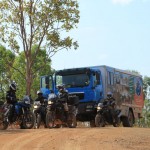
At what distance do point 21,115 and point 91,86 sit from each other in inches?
168

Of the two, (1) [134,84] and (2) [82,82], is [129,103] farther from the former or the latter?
(2) [82,82]

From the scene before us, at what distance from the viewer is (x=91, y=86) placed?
18.4 metres

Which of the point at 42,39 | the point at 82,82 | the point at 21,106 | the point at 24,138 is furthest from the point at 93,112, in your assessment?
the point at 24,138

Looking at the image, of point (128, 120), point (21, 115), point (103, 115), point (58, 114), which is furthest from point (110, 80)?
point (21, 115)

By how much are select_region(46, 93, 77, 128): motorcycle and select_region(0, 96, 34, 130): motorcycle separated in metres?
0.69

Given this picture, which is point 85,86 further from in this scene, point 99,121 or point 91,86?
point 99,121

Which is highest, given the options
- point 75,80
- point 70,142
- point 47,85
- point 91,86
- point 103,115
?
point 75,80

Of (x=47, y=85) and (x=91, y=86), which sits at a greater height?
(x=47, y=85)

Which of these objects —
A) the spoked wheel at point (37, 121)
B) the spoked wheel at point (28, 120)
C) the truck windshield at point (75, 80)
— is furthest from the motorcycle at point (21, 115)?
the truck windshield at point (75, 80)

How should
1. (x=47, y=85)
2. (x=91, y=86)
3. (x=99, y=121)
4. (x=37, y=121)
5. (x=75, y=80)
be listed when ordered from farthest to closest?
(x=47, y=85)
(x=75, y=80)
(x=91, y=86)
(x=99, y=121)
(x=37, y=121)

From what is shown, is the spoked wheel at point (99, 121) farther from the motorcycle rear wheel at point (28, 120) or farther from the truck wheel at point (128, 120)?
the truck wheel at point (128, 120)

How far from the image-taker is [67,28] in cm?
2258

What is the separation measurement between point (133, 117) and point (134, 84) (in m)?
1.96

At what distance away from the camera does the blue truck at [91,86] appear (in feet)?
60.6
